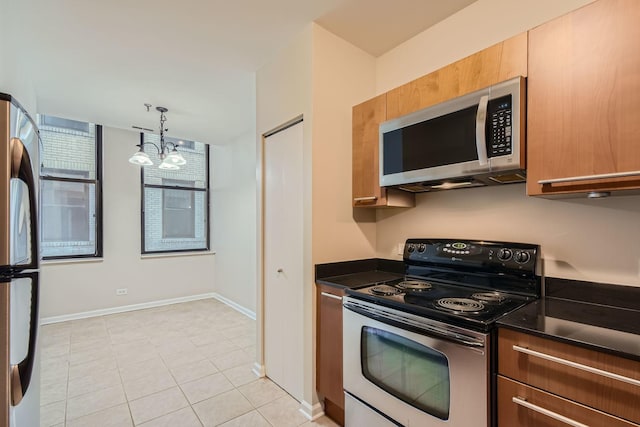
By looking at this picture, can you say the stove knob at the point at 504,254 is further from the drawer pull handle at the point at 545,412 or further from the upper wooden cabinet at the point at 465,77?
the upper wooden cabinet at the point at 465,77

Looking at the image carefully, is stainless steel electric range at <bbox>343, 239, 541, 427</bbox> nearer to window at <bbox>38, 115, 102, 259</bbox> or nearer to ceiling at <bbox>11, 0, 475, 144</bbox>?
ceiling at <bbox>11, 0, 475, 144</bbox>

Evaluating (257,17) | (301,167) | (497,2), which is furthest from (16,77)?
(497,2)

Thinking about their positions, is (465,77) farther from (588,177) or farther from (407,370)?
(407,370)

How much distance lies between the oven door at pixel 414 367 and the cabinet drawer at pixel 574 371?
4.1 inches

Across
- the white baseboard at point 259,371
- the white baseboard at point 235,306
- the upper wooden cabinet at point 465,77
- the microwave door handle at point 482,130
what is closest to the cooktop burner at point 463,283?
the microwave door handle at point 482,130

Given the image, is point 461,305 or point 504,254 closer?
point 461,305

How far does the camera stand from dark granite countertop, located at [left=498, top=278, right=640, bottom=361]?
1.01 metres

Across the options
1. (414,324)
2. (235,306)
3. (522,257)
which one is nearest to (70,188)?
(235,306)

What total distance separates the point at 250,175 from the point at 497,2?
3359 mm

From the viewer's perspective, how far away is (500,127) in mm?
1444

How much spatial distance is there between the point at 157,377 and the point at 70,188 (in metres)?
3.22

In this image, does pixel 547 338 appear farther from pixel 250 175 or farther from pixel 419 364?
pixel 250 175

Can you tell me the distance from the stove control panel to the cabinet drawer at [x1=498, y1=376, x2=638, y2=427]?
2.14 feet

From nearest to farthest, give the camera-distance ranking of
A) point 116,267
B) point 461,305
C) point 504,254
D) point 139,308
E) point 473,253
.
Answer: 1. point 461,305
2. point 504,254
3. point 473,253
4. point 116,267
5. point 139,308
